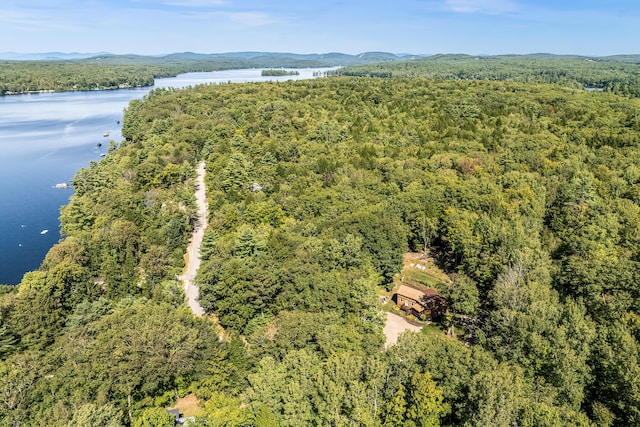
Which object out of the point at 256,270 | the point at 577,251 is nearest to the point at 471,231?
the point at 577,251

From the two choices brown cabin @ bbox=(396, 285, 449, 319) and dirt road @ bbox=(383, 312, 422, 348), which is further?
brown cabin @ bbox=(396, 285, 449, 319)

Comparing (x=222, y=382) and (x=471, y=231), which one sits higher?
(x=471, y=231)

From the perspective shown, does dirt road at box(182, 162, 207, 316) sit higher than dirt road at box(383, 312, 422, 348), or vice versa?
dirt road at box(182, 162, 207, 316)

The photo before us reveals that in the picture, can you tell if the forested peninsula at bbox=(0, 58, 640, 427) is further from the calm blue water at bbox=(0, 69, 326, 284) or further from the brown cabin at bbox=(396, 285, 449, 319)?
the calm blue water at bbox=(0, 69, 326, 284)

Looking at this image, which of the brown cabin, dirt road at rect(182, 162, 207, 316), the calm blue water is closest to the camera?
the brown cabin

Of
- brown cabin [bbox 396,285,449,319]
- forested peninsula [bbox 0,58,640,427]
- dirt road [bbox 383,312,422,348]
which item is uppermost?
forested peninsula [bbox 0,58,640,427]

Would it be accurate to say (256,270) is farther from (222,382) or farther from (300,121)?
(300,121)

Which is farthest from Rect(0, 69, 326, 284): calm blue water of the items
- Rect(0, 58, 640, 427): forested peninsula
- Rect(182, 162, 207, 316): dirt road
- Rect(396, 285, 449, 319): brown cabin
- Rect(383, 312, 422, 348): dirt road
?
Rect(396, 285, 449, 319): brown cabin

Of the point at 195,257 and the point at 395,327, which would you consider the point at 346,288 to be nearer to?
the point at 395,327
